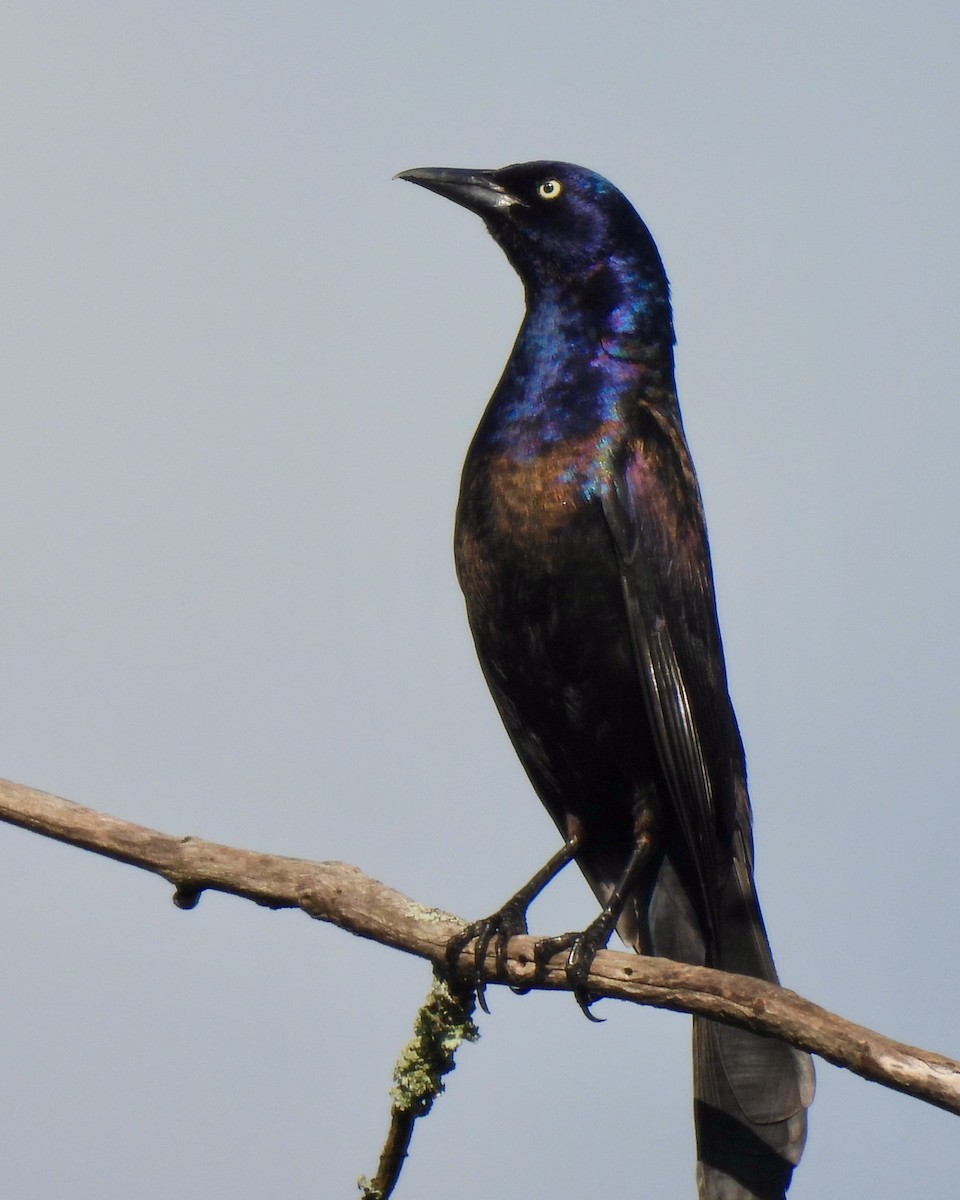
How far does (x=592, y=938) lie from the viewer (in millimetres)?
4660

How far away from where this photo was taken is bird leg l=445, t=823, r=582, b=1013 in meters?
4.51

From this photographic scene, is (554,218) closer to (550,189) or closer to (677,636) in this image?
(550,189)

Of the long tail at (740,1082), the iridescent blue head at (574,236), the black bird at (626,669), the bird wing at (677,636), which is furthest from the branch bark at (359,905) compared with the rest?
the iridescent blue head at (574,236)

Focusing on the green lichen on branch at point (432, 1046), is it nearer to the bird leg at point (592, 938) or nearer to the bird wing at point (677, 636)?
the bird leg at point (592, 938)

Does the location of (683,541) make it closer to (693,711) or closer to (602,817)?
(693,711)

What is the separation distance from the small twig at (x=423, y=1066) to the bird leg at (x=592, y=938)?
29cm

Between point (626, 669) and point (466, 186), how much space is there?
2.17 m

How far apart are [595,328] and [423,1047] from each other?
2518mm

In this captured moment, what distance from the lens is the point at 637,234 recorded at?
576 centimetres

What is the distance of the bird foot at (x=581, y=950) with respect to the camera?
4.30 meters

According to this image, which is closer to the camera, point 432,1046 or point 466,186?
point 432,1046

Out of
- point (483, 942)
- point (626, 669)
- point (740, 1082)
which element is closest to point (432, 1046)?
point (483, 942)

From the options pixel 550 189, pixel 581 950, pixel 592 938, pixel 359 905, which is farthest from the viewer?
pixel 550 189

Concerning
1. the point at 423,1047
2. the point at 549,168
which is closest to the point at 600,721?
the point at 423,1047
